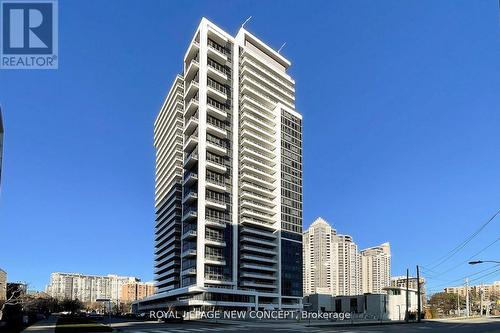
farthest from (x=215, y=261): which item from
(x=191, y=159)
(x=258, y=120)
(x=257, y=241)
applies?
(x=258, y=120)

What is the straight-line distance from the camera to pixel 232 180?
123 metres

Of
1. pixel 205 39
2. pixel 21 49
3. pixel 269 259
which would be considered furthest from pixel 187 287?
pixel 21 49

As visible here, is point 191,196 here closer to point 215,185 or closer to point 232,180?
point 215,185

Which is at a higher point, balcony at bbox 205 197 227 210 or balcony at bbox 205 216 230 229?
balcony at bbox 205 197 227 210

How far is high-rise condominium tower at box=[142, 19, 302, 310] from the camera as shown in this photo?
114562 millimetres

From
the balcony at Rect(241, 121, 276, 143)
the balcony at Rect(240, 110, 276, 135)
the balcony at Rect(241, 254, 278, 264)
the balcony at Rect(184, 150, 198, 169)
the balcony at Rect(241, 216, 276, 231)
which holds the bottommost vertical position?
the balcony at Rect(241, 254, 278, 264)

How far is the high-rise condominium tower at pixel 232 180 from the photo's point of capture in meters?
115

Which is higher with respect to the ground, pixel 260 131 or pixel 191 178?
pixel 260 131

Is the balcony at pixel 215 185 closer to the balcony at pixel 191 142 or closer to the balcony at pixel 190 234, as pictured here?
the balcony at pixel 191 142

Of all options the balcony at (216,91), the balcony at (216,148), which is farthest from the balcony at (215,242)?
the balcony at (216,91)

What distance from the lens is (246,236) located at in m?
123

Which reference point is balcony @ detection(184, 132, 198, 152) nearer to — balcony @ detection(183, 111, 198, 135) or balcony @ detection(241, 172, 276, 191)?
balcony @ detection(183, 111, 198, 135)

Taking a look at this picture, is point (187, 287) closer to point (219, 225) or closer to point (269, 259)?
point (219, 225)

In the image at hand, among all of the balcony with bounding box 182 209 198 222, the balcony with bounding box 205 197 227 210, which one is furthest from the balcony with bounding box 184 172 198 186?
the balcony with bounding box 182 209 198 222
